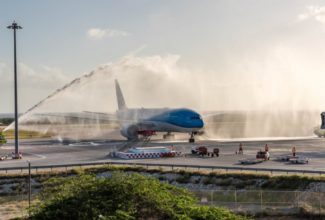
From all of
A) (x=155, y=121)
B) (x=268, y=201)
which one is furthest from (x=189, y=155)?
(x=268, y=201)

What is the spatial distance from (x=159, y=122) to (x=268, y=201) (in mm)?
55431

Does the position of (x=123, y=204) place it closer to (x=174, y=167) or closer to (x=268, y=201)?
(x=268, y=201)

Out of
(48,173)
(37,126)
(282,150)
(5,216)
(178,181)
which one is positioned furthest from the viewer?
(37,126)

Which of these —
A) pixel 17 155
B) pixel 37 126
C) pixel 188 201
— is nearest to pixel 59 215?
pixel 188 201

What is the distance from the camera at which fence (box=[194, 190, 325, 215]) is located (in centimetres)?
3325

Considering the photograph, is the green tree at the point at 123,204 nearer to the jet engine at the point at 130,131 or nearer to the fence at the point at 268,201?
the fence at the point at 268,201

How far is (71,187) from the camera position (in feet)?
77.7

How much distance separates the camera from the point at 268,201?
120 ft

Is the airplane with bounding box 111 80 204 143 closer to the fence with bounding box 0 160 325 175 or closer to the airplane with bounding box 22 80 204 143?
the airplane with bounding box 22 80 204 143

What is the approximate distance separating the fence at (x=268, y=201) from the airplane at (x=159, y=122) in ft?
157

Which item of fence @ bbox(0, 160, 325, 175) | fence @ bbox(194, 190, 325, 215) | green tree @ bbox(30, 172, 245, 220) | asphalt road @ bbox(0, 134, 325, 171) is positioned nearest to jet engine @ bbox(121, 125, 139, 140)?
asphalt road @ bbox(0, 134, 325, 171)

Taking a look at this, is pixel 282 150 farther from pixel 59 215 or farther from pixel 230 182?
pixel 59 215

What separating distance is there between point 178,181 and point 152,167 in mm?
5874

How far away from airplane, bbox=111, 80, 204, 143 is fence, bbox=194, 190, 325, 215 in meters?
47.8
